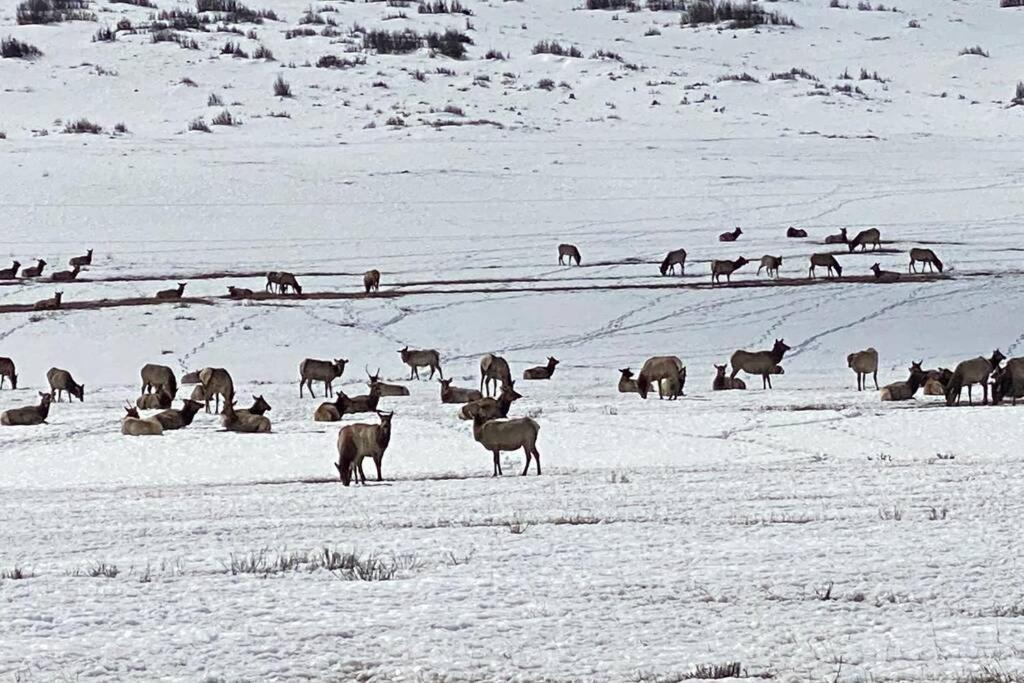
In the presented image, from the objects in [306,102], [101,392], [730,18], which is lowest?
[101,392]

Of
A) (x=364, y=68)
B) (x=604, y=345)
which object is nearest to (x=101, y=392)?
(x=604, y=345)

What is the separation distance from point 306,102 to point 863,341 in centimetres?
3956

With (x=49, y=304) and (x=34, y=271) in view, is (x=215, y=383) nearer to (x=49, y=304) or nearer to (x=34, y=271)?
(x=49, y=304)

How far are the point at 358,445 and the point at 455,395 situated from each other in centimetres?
879

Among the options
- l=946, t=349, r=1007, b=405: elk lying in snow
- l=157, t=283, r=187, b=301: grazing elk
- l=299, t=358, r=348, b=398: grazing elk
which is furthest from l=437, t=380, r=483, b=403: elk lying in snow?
l=157, t=283, r=187, b=301: grazing elk

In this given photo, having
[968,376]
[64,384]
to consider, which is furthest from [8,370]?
[968,376]

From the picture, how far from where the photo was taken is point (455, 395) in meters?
21.8

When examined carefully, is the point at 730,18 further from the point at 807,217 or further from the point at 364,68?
the point at 807,217

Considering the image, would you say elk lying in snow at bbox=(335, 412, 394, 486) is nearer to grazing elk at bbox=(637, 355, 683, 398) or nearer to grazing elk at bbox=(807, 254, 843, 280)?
grazing elk at bbox=(637, 355, 683, 398)

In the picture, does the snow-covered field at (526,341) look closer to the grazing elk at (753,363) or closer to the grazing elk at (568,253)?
the grazing elk at (568,253)

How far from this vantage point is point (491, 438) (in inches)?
542

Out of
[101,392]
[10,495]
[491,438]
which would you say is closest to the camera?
[10,495]

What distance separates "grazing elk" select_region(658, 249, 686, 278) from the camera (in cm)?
3400

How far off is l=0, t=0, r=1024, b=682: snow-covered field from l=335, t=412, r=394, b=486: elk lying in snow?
61 centimetres
